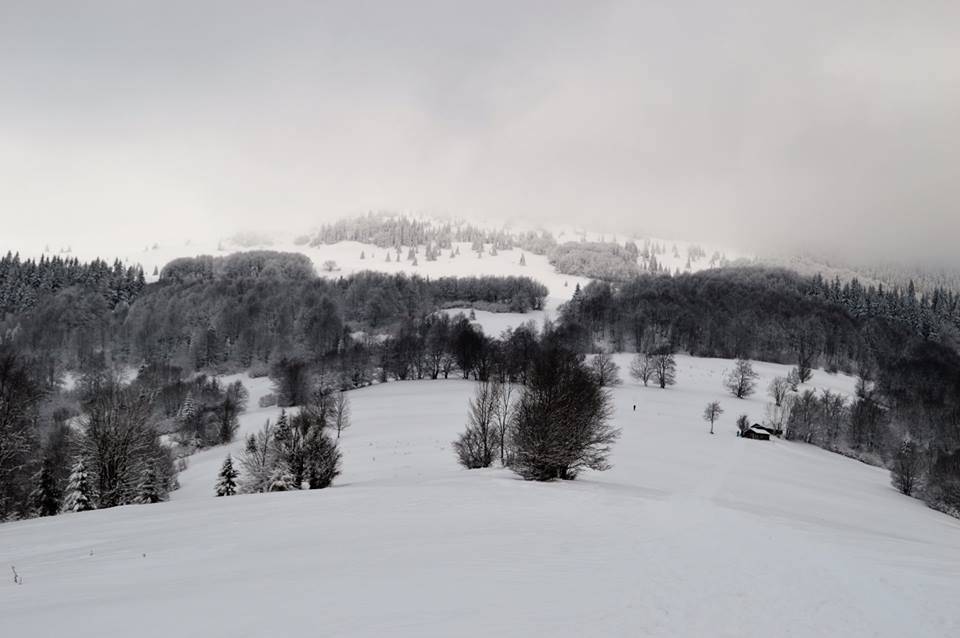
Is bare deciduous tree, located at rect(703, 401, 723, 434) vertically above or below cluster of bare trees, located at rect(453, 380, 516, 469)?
below

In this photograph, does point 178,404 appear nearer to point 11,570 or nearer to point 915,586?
point 11,570

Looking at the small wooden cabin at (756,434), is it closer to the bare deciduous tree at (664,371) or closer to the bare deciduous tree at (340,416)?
the bare deciduous tree at (664,371)

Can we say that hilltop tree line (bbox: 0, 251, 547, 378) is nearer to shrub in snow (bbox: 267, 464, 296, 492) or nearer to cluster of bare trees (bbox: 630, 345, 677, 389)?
cluster of bare trees (bbox: 630, 345, 677, 389)

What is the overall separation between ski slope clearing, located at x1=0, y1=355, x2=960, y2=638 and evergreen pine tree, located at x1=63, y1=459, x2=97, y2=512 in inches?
544

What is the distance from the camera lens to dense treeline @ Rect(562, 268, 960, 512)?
7525cm

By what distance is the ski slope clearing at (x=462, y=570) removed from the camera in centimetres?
804

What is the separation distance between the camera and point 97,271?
183625 millimetres

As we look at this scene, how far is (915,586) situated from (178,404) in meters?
105

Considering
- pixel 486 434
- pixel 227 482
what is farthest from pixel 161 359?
pixel 486 434

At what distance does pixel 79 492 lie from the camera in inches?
1175

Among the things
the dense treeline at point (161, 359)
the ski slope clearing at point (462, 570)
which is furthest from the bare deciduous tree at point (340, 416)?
the ski slope clearing at point (462, 570)

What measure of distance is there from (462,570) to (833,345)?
554 ft

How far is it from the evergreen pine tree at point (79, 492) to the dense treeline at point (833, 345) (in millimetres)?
75684

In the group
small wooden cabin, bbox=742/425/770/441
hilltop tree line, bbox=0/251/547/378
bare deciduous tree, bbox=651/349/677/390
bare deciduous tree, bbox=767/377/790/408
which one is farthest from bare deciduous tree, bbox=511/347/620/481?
hilltop tree line, bbox=0/251/547/378
